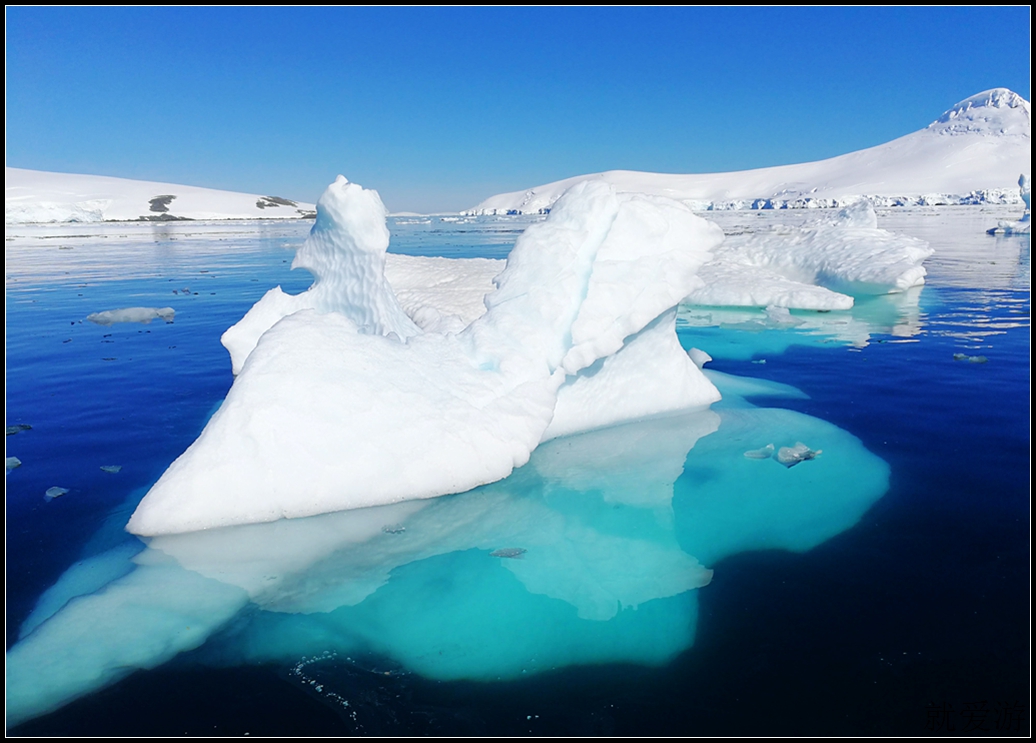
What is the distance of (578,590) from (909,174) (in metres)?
113

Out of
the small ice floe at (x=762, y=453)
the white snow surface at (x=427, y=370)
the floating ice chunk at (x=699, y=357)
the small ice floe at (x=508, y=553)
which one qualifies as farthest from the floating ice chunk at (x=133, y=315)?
the small ice floe at (x=762, y=453)

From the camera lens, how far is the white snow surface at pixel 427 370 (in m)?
4.13

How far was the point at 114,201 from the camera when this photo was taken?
78500mm

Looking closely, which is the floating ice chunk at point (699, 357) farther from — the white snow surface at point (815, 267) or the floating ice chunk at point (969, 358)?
the white snow surface at point (815, 267)

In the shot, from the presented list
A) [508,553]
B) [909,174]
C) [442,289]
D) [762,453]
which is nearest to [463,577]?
[508,553]

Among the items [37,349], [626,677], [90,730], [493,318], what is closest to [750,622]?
[626,677]

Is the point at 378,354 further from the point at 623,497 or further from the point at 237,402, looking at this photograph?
the point at 623,497

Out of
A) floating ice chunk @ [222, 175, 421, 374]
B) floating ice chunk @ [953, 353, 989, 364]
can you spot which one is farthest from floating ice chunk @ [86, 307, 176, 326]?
floating ice chunk @ [953, 353, 989, 364]

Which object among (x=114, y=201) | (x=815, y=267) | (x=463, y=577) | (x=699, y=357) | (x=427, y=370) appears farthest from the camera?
(x=114, y=201)

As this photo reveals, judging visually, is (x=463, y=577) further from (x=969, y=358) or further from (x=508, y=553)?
(x=969, y=358)

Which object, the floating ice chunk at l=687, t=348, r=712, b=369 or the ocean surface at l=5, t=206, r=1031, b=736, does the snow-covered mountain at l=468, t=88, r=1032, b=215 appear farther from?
the ocean surface at l=5, t=206, r=1031, b=736

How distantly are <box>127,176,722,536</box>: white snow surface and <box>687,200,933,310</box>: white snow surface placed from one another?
5.65 metres

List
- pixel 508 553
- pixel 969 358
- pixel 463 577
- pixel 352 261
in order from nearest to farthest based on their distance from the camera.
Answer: pixel 463 577, pixel 508 553, pixel 352 261, pixel 969 358

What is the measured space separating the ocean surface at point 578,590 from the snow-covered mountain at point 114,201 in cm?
7777
